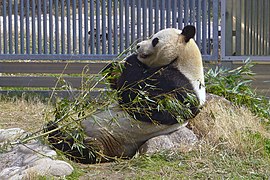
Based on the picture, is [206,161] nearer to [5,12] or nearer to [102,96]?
[102,96]

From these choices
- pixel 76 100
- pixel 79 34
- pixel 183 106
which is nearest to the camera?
pixel 76 100

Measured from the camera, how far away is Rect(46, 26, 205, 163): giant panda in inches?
275

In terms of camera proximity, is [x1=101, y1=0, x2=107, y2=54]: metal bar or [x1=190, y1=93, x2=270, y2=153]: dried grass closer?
[x1=190, y1=93, x2=270, y2=153]: dried grass

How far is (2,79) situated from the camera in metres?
12.0

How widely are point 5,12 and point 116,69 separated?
5.55 metres

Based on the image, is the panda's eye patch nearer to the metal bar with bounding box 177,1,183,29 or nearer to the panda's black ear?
the panda's black ear

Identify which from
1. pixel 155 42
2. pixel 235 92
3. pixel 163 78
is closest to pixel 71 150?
pixel 163 78

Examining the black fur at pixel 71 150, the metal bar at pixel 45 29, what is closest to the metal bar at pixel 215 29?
the metal bar at pixel 45 29

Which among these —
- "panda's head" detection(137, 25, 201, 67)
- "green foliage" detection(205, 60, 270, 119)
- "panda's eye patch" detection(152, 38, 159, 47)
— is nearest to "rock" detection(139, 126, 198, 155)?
"panda's head" detection(137, 25, 201, 67)

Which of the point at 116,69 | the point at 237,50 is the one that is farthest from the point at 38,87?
the point at 116,69

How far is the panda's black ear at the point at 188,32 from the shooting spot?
7.16m

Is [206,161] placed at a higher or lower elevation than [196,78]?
lower

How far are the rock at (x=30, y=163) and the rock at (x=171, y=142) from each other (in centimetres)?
98

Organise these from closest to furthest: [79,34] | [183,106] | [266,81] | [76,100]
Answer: [76,100]
[183,106]
[266,81]
[79,34]
